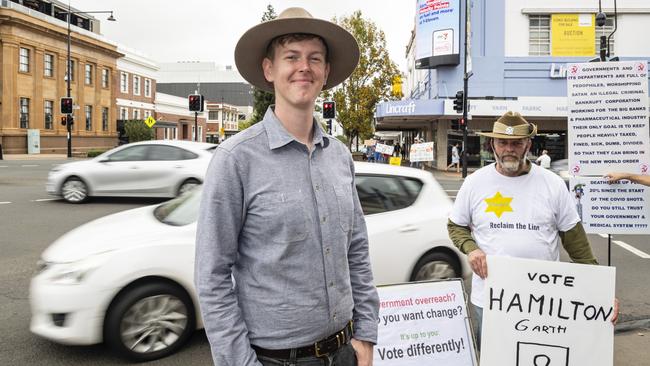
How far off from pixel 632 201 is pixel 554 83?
95.6 ft

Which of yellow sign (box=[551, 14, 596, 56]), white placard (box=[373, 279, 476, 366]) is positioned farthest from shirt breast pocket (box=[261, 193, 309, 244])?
yellow sign (box=[551, 14, 596, 56])

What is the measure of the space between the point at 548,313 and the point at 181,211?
334cm

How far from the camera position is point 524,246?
3.01 meters

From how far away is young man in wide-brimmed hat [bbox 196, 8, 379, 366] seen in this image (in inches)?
65.3

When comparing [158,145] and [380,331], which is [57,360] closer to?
[380,331]

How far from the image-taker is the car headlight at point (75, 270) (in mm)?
3973

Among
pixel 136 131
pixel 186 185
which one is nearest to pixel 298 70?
pixel 186 185

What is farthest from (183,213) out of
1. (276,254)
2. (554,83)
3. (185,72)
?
(185,72)

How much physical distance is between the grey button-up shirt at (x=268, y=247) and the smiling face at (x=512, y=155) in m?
1.55

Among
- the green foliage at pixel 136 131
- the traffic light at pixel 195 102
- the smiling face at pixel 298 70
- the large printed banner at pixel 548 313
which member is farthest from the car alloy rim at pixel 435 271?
the green foliage at pixel 136 131

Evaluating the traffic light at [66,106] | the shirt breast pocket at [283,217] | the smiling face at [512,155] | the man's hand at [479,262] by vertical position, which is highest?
the traffic light at [66,106]

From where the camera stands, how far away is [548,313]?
298cm

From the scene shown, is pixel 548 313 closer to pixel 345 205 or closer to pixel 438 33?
pixel 345 205

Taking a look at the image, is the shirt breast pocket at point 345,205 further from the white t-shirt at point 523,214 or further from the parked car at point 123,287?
the parked car at point 123,287
